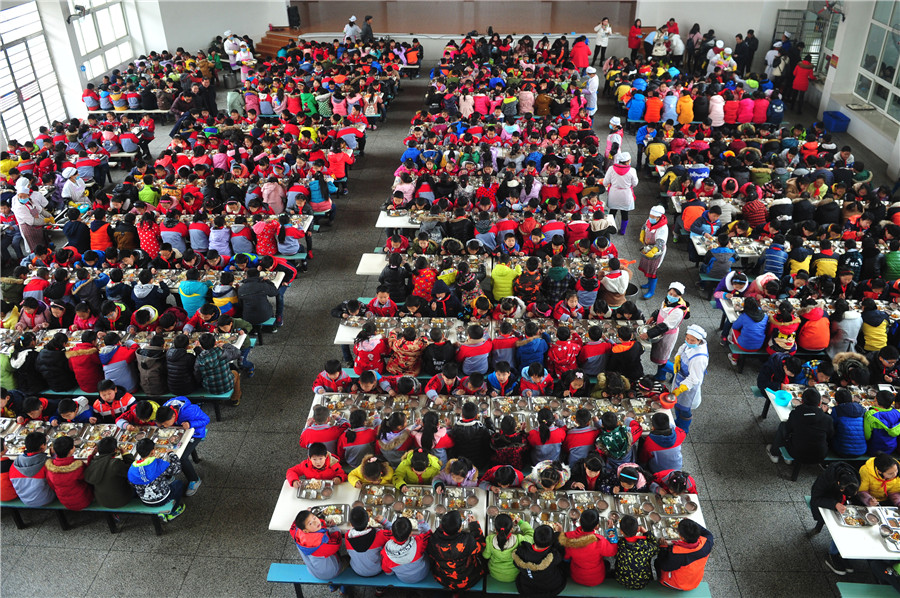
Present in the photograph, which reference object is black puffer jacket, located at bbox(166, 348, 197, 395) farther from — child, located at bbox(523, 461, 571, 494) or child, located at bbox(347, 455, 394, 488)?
child, located at bbox(523, 461, 571, 494)

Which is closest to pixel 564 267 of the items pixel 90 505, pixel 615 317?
pixel 615 317

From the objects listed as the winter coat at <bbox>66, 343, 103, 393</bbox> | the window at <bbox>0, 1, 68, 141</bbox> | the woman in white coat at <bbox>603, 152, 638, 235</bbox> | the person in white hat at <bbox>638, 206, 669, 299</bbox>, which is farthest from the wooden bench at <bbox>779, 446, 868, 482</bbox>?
the window at <bbox>0, 1, 68, 141</bbox>

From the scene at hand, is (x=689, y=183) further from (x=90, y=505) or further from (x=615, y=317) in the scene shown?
(x=90, y=505)

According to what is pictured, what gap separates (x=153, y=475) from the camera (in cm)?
686

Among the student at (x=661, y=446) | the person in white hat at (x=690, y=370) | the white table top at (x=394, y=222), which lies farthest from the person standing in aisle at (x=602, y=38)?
the student at (x=661, y=446)

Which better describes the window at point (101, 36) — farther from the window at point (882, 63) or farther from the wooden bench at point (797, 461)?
the window at point (882, 63)

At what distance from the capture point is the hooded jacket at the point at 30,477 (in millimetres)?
6848

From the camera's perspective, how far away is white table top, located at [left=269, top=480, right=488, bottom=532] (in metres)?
6.37

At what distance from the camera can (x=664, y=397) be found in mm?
7484

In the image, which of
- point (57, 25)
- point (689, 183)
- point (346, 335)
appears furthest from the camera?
point (57, 25)

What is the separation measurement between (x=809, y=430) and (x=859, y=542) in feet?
4.56

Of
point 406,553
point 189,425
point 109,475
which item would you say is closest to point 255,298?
point 189,425

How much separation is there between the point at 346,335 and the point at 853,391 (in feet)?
20.5

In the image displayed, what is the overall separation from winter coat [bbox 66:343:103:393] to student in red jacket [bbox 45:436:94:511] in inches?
68.3
